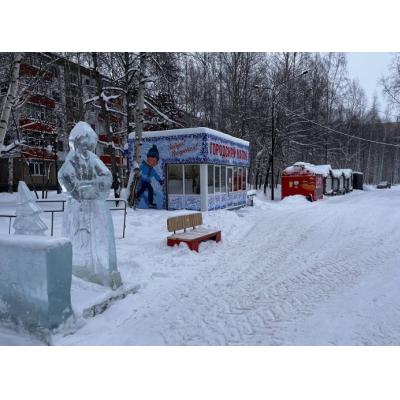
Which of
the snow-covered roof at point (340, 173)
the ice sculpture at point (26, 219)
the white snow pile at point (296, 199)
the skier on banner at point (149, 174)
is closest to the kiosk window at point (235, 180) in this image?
the skier on banner at point (149, 174)

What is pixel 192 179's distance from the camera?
13.5 metres

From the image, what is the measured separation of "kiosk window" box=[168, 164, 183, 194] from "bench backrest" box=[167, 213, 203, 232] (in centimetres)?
501

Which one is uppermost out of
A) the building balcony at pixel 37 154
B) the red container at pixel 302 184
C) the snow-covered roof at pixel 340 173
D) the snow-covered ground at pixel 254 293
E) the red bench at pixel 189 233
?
the building balcony at pixel 37 154

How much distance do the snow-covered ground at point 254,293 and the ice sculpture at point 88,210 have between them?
0.67m

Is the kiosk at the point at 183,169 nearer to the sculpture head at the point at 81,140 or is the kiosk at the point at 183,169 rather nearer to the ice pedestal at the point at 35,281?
the sculpture head at the point at 81,140

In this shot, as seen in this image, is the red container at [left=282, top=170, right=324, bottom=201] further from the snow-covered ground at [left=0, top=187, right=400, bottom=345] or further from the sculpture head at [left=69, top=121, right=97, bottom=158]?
the sculpture head at [left=69, top=121, right=97, bottom=158]

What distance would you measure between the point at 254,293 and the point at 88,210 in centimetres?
272

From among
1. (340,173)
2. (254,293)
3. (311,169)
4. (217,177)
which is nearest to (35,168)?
(217,177)

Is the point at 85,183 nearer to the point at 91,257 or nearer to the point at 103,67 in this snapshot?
the point at 91,257

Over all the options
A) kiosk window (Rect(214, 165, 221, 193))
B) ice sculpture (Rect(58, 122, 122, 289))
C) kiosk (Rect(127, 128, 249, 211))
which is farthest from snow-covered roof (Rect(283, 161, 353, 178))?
ice sculpture (Rect(58, 122, 122, 289))

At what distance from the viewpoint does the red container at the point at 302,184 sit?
20734mm

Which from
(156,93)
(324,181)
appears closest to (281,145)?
(324,181)

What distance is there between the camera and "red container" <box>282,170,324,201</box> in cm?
2073

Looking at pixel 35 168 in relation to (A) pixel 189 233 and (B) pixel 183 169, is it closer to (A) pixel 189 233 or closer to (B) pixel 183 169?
(B) pixel 183 169
